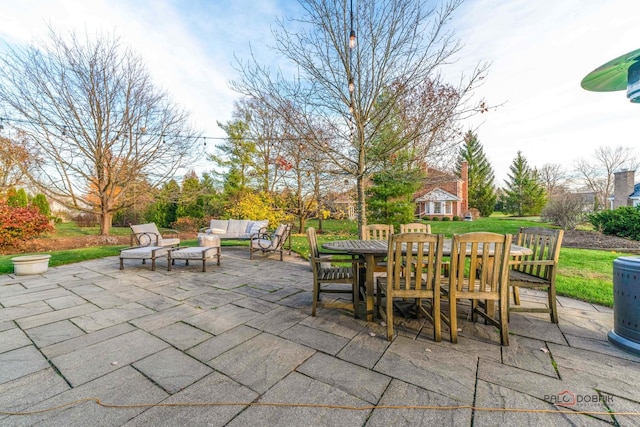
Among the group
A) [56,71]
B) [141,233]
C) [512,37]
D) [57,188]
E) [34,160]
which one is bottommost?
[141,233]

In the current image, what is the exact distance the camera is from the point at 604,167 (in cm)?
2334

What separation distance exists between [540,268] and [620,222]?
389 inches

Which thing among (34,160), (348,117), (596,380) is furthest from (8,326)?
(34,160)

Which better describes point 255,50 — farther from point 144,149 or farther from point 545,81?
point 144,149

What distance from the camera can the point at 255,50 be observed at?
15.5ft

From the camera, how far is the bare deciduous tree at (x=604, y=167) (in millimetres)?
22250

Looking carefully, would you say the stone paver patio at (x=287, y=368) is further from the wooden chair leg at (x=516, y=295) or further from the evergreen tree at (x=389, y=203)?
the evergreen tree at (x=389, y=203)

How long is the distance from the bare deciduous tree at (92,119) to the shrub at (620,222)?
14.7 meters

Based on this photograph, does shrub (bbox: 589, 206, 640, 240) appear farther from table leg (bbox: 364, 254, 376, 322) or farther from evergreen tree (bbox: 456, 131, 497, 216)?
evergreen tree (bbox: 456, 131, 497, 216)

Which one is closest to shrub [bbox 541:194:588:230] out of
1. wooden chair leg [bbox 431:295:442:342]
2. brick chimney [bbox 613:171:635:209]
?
brick chimney [bbox 613:171:635:209]

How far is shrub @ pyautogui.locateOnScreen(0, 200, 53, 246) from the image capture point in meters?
6.80

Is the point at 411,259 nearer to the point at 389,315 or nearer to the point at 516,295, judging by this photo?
the point at 389,315

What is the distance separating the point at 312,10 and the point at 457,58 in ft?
8.37

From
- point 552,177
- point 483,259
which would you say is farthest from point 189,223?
point 552,177
